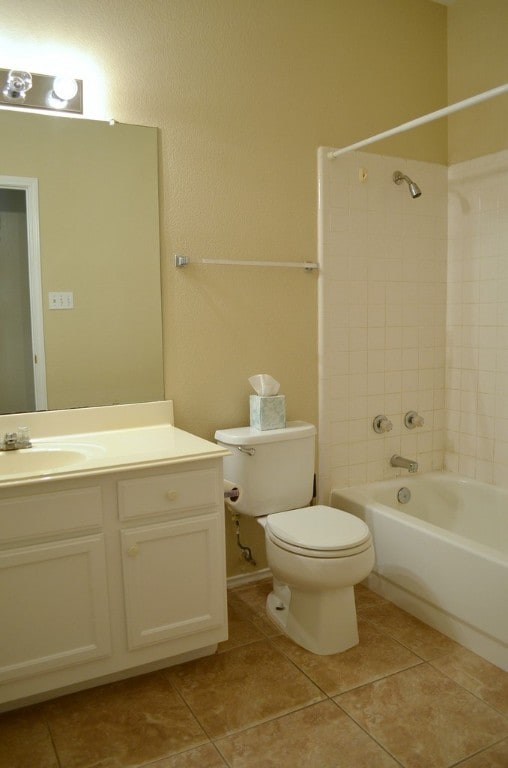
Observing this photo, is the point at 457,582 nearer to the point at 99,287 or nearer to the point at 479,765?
the point at 479,765

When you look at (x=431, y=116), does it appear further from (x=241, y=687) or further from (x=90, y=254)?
(x=241, y=687)

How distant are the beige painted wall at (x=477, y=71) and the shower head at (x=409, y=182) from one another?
14.6 inches

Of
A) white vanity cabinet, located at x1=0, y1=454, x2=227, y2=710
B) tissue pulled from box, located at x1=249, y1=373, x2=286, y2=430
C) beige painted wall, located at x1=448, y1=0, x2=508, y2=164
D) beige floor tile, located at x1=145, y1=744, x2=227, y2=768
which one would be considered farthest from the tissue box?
beige painted wall, located at x1=448, y1=0, x2=508, y2=164

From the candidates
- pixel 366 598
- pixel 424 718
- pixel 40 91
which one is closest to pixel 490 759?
pixel 424 718

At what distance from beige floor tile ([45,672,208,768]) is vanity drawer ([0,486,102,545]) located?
567 millimetres

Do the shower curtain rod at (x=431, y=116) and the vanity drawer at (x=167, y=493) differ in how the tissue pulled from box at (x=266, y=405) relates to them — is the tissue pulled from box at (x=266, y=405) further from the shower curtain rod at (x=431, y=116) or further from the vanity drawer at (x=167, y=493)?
the shower curtain rod at (x=431, y=116)

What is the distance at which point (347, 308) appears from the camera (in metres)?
2.79

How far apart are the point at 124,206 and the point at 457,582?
1.84 m

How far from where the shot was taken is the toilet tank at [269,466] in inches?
93.5

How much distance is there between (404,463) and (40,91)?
7.17ft

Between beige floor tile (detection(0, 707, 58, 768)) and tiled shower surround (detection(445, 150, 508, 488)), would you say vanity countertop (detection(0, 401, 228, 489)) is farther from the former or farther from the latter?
tiled shower surround (detection(445, 150, 508, 488))

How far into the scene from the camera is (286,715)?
182 cm

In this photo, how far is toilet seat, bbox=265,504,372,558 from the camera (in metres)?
2.04

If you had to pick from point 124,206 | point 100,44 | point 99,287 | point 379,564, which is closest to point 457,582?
point 379,564
